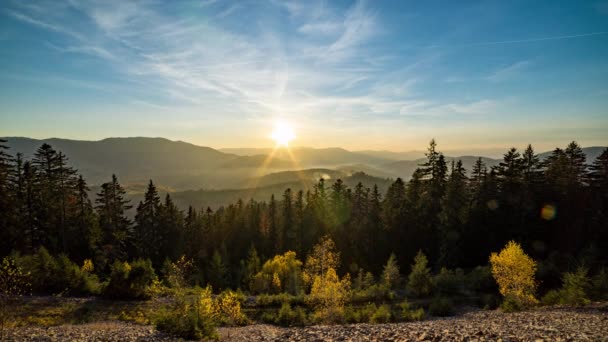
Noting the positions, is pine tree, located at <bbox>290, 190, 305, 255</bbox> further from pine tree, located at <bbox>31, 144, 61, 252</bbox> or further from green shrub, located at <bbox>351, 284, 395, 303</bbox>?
pine tree, located at <bbox>31, 144, 61, 252</bbox>

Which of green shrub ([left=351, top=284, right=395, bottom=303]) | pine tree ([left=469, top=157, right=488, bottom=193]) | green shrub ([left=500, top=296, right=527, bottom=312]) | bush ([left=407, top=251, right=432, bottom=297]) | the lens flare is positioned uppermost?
pine tree ([left=469, top=157, right=488, bottom=193])

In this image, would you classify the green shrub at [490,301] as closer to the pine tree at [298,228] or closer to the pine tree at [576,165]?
the pine tree at [576,165]

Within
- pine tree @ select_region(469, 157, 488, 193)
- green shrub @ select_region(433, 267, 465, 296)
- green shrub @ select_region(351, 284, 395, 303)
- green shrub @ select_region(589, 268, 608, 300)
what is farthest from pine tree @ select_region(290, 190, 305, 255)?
green shrub @ select_region(589, 268, 608, 300)

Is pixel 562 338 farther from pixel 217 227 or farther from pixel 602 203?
pixel 217 227

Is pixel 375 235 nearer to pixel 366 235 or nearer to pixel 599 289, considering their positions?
pixel 366 235

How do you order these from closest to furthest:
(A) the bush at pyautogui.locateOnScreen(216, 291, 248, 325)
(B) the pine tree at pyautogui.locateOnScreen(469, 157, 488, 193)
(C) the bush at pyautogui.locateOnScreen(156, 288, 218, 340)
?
(C) the bush at pyautogui.locateOnScreen(156, 288, 218, 340) < (A) the bush at pyautogui.locateOnScreen(216, 291, 248, 325) < (B) the pine tree at pyautogui.locateOnScreen(469, 157, 488, 193)

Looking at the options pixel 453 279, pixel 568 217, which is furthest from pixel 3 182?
pixel 568 217

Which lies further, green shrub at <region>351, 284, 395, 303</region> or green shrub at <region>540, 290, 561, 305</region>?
green shrub at <region>351, 284, 395, 303</region>

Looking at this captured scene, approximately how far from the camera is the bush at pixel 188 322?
20.0 metres

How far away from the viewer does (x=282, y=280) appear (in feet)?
162

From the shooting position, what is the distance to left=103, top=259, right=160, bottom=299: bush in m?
35.1

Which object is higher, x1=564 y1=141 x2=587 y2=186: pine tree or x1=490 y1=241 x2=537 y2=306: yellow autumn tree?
x1=564 y1=141 x2=587 y2=186: pine tree

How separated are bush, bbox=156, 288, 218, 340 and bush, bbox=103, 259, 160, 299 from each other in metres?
16.1

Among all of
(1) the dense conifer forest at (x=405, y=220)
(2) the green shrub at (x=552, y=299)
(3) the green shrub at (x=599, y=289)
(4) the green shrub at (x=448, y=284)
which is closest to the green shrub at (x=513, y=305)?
(2) the green shrub at (x=552, y=299)
